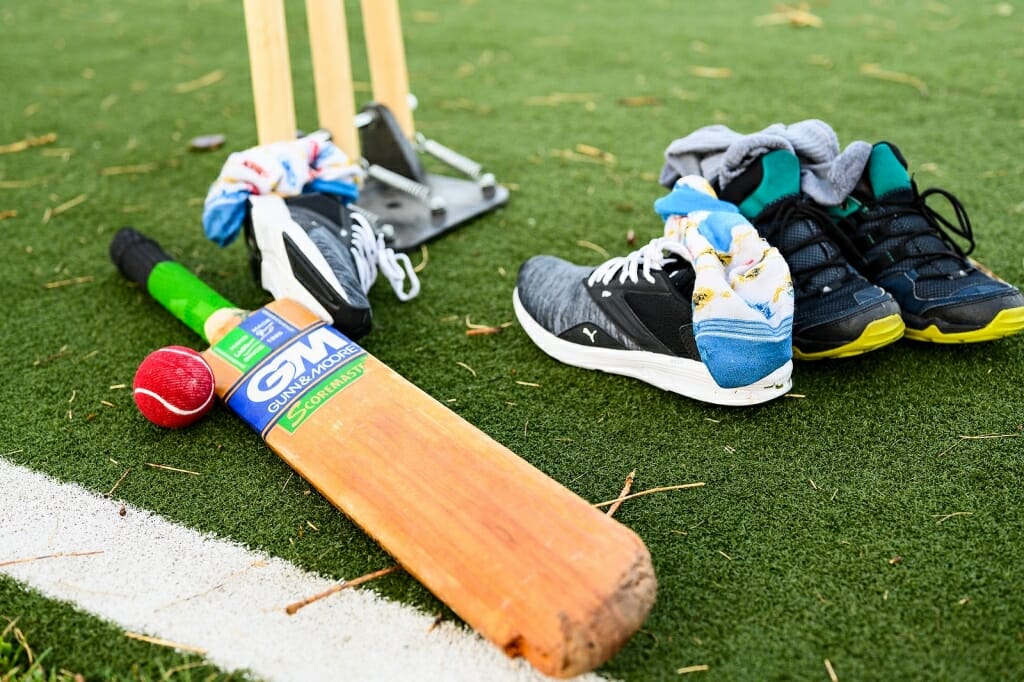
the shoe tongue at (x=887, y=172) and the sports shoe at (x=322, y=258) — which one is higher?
the shoe tongue at (x=887, y=172)

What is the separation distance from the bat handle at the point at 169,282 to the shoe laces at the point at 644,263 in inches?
28.4

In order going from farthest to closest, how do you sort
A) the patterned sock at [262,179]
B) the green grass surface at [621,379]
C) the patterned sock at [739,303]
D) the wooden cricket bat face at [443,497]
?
the patterned sock at [262,179] < the patterned sock at [739,303] < the green grass surface at [621,379] < the wooden cricket bat face at [443,497]

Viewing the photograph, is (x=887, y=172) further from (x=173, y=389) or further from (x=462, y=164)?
(x=173, y=389)

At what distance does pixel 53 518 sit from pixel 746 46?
2978 millimetres

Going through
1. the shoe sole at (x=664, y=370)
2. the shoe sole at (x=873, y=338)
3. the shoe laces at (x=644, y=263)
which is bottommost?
the shoe sole at (x=664, y=370)

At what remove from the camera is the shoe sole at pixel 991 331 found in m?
1.66

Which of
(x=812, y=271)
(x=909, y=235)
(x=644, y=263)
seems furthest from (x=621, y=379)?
(x=909, y=235)

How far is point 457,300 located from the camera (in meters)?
2.00

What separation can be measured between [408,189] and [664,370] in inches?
36.8

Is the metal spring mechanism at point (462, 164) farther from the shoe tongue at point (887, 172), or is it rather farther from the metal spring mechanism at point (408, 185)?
the shoe tongue at point (887, 172)

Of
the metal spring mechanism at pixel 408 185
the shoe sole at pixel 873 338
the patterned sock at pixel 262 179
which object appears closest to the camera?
the shoe sole at pixel 873 338

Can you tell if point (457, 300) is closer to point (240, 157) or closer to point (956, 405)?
point (240, 157)

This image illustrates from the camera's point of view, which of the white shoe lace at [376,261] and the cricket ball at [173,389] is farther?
the white shoe lace at [376,261]

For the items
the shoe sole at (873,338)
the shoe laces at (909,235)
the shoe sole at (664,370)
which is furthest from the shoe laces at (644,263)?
the shoe laces at (909,235)
